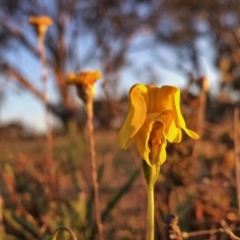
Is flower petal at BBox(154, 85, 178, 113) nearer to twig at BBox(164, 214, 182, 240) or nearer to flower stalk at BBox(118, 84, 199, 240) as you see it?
flower stalk at BBox(118, 84, 199, 240)

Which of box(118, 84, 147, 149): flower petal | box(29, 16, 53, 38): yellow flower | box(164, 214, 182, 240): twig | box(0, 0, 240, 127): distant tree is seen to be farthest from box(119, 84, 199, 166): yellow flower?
box(0, 0, 240, 127): distant tree

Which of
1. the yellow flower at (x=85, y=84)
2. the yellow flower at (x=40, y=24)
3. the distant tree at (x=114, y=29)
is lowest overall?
the yellow flower at (x=85, y=84)

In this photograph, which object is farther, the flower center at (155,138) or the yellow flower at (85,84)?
the yellow flower at (85,84)

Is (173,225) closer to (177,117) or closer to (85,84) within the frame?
(177,117)

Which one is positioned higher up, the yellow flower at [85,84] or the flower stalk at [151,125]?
the yellow flower at [85,84]

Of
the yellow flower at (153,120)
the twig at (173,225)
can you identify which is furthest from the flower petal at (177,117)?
the twig at (173,225)

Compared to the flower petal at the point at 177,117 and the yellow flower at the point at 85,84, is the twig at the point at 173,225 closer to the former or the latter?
the flower petal at the point at 177,117

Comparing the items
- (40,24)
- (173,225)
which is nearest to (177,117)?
(173,225)

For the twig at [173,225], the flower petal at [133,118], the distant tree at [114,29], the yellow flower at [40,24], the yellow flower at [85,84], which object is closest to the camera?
the flower petal at [133,118]
